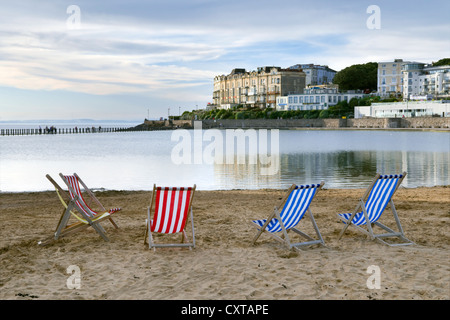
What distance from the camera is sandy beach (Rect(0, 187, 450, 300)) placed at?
14.3 ft

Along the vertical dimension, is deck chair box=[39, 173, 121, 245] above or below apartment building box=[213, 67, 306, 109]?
below

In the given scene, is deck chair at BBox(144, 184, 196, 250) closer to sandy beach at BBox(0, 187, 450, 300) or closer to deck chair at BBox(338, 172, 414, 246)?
sandy beach at BBox(0, 187, 450, 300)

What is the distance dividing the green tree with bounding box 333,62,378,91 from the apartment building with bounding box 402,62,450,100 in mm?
9650

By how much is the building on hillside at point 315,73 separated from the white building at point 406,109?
33231 millimetres

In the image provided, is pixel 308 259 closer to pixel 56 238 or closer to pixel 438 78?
pixel 56 238

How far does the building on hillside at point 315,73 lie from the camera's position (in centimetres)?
12825

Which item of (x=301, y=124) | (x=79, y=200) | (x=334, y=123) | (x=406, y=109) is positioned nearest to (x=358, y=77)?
(x=301, y=124)

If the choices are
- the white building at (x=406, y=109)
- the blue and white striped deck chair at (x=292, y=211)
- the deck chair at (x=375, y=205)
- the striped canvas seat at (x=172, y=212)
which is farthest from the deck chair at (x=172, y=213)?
the white building at (x=406, y=109)

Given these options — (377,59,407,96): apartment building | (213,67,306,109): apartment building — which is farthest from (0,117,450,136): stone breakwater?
(377,59,407,96): apartment building

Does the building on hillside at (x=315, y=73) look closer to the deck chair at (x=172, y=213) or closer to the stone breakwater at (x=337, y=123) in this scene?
the stone breakwater at (x=337, y=123)

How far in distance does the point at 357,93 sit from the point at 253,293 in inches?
4333

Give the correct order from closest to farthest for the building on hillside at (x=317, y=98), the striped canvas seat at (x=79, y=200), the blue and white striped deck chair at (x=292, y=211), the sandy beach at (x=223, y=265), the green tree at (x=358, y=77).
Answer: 1. the sandy beach at (x=223, y=265)
2. the blue and white striped deck chair at (x=292, y=211)
3. the striped canvas seat at (x=79, y=200)
4. the building on hillside at (x=317, y=98)
5. the green tree at (x=358, y=77)

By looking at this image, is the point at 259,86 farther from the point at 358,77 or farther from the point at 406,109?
the point at 406,109

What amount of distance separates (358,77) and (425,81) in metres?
17.2
